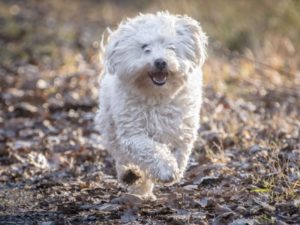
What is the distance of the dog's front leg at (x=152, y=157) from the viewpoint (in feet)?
19.4

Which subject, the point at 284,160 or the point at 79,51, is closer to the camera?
the point at 284,160

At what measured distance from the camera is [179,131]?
644 cm

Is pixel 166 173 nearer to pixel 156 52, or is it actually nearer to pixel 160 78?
pixel 160 78

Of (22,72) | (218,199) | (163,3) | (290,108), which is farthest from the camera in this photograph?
(163,3)

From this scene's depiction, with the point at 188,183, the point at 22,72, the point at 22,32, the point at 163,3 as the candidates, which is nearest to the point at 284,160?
the point at 188,183

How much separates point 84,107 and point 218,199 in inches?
194

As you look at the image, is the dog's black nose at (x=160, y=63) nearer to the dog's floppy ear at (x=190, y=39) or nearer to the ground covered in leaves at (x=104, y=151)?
the dog's floppy ear at (x=190, y=39)

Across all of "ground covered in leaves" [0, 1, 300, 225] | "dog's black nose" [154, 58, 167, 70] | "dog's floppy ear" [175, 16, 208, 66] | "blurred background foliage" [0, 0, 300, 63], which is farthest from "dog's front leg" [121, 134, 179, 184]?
"blurred background foliage" [0, 0, 300, 63]

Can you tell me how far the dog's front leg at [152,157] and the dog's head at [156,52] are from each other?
0.46 meters

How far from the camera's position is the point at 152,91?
21.0ft

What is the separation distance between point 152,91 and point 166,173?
0.83m

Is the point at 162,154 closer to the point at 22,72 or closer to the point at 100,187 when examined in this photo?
the point at 100,187

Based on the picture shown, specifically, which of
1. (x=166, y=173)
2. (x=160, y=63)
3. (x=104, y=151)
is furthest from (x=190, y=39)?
(x=104, y=151)

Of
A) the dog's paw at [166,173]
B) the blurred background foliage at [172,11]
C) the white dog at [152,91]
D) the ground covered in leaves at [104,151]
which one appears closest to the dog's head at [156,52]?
the white dog at [152,91]
